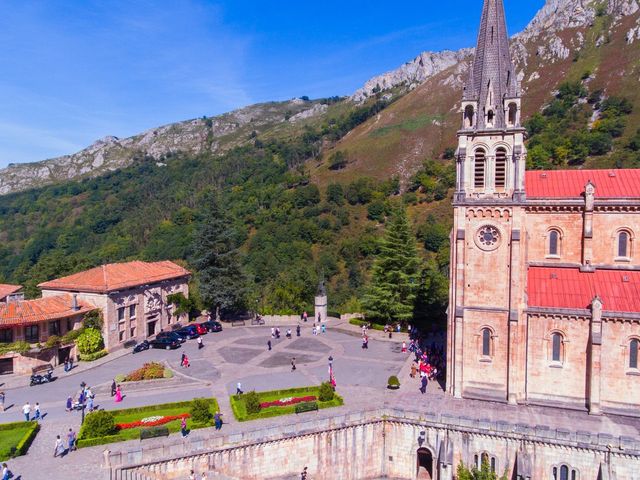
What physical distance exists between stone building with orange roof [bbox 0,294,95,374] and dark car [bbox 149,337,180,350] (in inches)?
274

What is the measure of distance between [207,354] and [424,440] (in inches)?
881

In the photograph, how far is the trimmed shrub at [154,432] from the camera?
2622 cm

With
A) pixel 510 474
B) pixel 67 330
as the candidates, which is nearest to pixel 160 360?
pixel 67 330

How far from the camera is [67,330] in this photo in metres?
42.0

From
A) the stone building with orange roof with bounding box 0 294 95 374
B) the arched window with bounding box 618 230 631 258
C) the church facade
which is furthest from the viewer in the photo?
the stone building with orange roof with bounding box 0 294 95 374

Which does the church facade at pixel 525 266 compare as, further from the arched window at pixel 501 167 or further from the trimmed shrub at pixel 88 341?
the trimmed shrub at pixel 88 341

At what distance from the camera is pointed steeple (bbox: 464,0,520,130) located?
101 feet

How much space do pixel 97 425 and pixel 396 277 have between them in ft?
111

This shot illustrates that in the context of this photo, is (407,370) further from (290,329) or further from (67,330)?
(67,330)

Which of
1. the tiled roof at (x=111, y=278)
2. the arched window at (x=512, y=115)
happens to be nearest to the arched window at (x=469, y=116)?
the arched window at (x=512, y=115)

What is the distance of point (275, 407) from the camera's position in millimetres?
29672

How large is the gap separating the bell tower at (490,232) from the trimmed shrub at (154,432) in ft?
61.1

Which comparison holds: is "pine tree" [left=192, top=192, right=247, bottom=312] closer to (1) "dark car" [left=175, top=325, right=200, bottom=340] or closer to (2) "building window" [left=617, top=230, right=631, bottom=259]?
(1) "dark car" [left=175, top=325, right=200, bottom=340]

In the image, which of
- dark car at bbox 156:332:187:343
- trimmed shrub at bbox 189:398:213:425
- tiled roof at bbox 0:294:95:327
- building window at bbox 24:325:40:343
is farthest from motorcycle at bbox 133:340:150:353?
trimmed shrub at bbox 189:398:213:425
